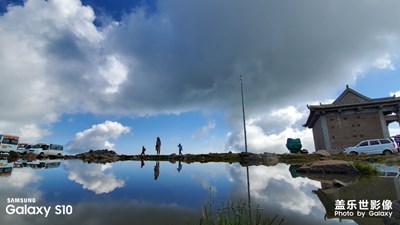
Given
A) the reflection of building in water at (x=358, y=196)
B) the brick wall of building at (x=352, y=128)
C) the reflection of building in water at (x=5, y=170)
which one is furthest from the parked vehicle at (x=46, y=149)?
the brick wall of building at (x=352, y=128)

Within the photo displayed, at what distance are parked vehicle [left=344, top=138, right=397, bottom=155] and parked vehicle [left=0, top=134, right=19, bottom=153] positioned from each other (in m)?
47.4

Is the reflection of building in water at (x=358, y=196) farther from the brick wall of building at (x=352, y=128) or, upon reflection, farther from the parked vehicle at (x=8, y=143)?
the parked vehicle at (x=8, y=143)

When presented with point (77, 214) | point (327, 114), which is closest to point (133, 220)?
point (77, 214)

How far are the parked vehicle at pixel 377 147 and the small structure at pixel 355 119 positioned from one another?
7.93m

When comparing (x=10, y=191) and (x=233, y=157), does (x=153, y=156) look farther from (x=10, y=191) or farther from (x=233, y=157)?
(x=10, y=191)

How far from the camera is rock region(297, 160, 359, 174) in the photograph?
1386cm

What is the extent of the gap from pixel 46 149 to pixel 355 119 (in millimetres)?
50418

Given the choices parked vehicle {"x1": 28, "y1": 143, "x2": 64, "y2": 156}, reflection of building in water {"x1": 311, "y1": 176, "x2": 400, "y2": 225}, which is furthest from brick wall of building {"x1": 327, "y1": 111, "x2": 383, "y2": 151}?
parked vehicle {"x1": 28, "y1": 143, "x2": 64, "y2": 156}

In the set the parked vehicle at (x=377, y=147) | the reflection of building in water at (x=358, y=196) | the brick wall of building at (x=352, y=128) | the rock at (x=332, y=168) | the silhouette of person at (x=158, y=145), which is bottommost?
the reflection of building in water at (x=358, y=196)

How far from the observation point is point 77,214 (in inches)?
229

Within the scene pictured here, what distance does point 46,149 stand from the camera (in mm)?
40625

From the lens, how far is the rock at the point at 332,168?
1386 centimetres

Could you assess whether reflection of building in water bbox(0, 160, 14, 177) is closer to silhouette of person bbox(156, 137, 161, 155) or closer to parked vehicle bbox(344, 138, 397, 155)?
silhouette of person bbox(156, 137, 161, 155)

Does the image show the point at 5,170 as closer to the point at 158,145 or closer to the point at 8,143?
the point at 158,145
